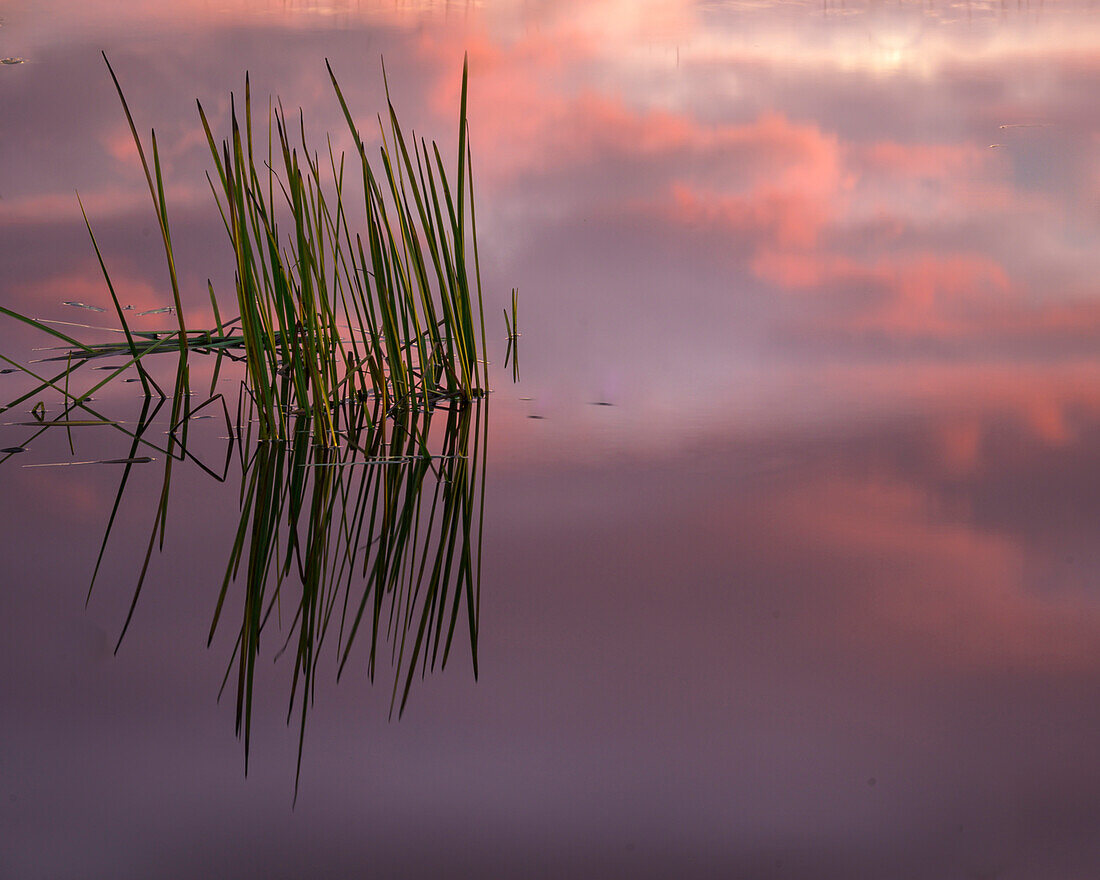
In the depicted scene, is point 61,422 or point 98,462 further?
point 61,422

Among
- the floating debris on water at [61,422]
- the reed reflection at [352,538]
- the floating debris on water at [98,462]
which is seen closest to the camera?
the reed reflection at [352,538]

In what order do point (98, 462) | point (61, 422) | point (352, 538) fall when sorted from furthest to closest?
1. point (61, 422)
2. point (98, 462)
3. point (352, 538)

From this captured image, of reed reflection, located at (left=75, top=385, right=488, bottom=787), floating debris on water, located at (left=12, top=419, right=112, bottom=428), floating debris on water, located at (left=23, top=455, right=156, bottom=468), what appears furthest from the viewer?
floating debris on water, located at (left=12, top=419, right=112, bottom=428)

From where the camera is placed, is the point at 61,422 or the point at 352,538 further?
the point at 61,422

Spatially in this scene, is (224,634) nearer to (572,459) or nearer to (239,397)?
(572,459)

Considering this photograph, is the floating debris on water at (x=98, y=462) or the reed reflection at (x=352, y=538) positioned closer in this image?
the reed reflection at (x=352, y=538)

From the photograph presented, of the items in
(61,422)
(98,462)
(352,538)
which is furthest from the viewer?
(61,422)

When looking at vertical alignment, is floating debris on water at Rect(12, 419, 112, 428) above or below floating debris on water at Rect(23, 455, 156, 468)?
above

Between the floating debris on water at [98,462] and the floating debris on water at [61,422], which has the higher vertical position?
the floating debris on water at [61,422]

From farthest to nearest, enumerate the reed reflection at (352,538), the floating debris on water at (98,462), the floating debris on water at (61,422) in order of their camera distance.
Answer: the floating debris on water at (61,422), the floating debris on water at (98,462), the reed reflection at (352,538)

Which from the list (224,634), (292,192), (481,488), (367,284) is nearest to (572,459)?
(481,488)

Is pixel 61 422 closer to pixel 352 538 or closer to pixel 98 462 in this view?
pixel 98 462

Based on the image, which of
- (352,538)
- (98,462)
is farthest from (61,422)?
(352,538)

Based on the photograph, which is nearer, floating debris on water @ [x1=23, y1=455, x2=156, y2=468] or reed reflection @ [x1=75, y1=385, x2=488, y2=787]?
reed reflection @ [x1=75, y1=385, x2=488, y2=787]
